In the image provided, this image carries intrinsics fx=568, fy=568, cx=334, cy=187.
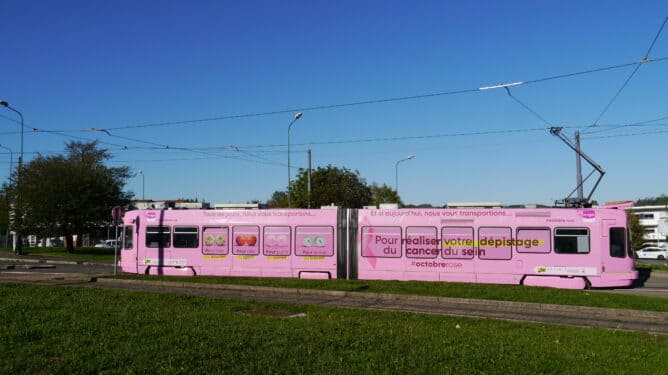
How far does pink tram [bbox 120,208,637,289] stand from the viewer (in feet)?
68.4

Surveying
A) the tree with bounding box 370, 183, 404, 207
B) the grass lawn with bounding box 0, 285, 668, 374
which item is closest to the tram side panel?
the grass lawn with bounding box 0, 285, 668, 374

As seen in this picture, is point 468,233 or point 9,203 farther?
point 9,203

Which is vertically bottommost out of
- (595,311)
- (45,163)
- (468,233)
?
(595,311)

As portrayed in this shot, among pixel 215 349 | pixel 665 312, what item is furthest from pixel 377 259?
pixel 215 349

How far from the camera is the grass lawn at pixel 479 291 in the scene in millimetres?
15922

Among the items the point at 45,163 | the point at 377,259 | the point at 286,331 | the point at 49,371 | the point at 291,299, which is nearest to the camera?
the point at 49,371

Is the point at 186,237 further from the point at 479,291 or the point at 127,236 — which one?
the point at 479,291

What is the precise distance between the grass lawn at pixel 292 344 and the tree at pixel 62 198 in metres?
34.7

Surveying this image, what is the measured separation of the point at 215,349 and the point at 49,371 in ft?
7.00

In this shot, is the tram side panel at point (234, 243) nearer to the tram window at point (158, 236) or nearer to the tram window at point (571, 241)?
the tram window at point (158, 236)

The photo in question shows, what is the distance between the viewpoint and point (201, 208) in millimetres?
26016

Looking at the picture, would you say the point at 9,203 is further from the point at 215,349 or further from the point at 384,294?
the point at 215,349

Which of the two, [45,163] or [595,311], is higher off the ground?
[45,163]

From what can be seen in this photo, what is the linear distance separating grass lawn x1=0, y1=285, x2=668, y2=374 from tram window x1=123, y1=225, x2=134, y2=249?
13.5m
